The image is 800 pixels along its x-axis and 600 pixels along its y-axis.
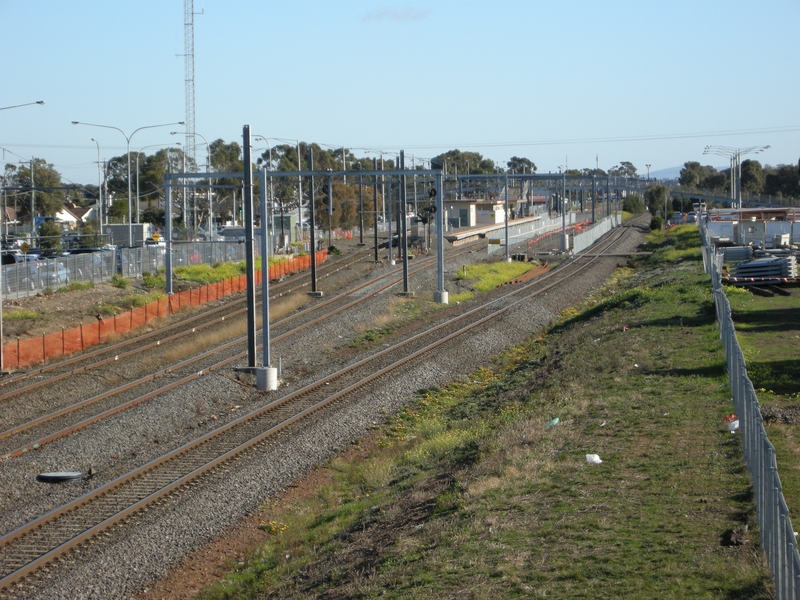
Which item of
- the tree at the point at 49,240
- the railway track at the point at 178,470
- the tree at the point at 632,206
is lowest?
the railway track at the point at 178,470

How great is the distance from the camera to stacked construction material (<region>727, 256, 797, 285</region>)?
102ft

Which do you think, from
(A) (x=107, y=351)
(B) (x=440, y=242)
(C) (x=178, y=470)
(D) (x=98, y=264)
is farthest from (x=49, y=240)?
(C) (x=178, y=470)

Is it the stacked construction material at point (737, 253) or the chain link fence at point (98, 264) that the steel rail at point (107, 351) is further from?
the stacked construction material at point (737, 253)

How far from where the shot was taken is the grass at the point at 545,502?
7871 millimetres

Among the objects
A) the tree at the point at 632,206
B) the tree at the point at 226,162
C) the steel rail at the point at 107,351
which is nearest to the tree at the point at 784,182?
the tree at the point at 632,206

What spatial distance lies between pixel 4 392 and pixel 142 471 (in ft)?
30.6

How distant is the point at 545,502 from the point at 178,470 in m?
7.14

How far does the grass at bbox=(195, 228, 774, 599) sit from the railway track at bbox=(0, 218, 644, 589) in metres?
1.83

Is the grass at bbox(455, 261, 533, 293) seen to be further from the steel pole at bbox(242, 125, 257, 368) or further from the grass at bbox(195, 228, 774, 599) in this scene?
the grass at bbox(195, 228, 774, 599)

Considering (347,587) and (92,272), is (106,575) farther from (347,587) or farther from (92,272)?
(92,272)

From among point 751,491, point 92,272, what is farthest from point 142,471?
point 92,272

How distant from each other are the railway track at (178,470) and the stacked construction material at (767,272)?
40.8ft

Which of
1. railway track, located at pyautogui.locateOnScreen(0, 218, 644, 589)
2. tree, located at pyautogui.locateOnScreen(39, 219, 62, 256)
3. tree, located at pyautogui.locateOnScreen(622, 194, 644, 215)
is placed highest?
tree, located at pyautogui.locateOnScreen(622, 194, 644, 215)

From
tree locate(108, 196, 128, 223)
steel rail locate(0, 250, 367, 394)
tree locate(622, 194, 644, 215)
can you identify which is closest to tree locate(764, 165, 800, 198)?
tree locate(622, 194, 644, 215)
